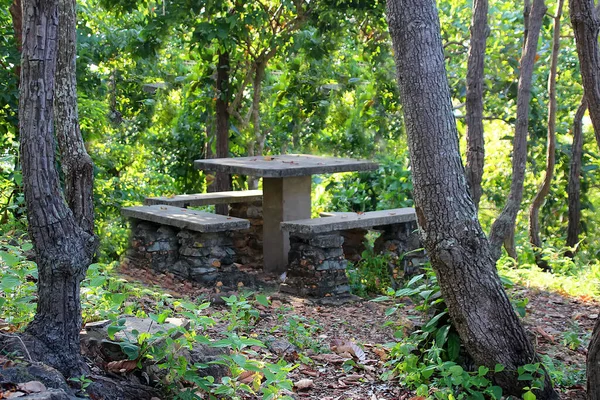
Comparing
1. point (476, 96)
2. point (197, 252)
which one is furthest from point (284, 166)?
point (476, 96)

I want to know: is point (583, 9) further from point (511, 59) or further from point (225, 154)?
point (511, 59)

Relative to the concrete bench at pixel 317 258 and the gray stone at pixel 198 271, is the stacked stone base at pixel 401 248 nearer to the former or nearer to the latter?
the concrete bench at pixel 317 258

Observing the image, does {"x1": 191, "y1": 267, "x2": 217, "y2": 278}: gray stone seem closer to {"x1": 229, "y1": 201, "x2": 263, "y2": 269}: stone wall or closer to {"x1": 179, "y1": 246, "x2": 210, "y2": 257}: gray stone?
{"x1": 179, "y1": 246, "x2": 210, "y2": 257}: gray stone

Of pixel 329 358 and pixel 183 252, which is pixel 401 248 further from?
pixel 329 358

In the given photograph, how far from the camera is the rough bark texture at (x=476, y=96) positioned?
24.7 ft

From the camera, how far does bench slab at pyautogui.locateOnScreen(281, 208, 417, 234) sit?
7.58m

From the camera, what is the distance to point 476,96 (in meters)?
7.70

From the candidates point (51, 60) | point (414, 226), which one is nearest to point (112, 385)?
point (51, 60)

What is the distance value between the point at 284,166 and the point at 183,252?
1488 millimetres

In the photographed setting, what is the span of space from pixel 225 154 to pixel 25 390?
24.6 feet

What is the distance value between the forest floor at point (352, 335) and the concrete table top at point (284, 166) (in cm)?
135

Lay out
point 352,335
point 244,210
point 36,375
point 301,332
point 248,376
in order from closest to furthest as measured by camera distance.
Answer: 1. point 36,375
2. point 248,376
3. point 301,332
4. point 352,335
5. point 244,210

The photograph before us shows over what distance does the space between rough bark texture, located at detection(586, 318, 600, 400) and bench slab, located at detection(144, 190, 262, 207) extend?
5747 millimetres

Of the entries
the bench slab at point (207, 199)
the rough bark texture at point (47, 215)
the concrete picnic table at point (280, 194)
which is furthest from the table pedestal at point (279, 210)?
the rough bark texture at point (47, 215)
